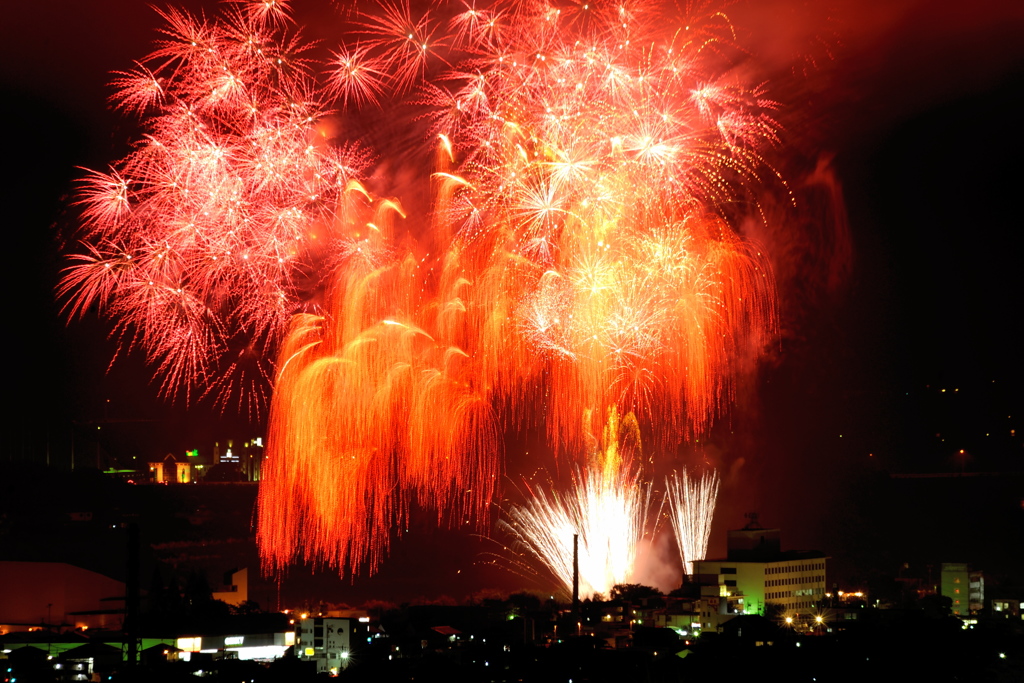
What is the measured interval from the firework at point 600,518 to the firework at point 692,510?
213cm

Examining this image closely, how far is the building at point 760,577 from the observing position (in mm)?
26969

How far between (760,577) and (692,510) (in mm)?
8977

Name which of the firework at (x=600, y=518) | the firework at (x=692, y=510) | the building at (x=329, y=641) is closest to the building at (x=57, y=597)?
the building at (x=329, y=641)

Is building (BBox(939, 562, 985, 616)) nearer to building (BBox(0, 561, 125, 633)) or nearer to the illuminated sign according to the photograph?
the illuminated sign

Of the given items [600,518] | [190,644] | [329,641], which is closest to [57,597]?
[190,644]

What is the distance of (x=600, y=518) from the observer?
24.4m

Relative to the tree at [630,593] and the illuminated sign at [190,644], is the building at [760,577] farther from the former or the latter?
the illuminated sign at [190,644]

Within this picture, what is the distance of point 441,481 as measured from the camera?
3891cm

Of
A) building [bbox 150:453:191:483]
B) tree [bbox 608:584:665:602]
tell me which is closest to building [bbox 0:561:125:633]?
tree [bbox 608:584:665:602]

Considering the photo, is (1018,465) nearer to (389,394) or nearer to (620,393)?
(620,393)

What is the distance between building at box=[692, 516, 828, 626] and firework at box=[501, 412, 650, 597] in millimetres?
2188

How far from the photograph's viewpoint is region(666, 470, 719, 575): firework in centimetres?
3147

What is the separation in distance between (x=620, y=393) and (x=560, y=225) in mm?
7960

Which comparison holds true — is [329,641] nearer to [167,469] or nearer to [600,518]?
[600,518]
